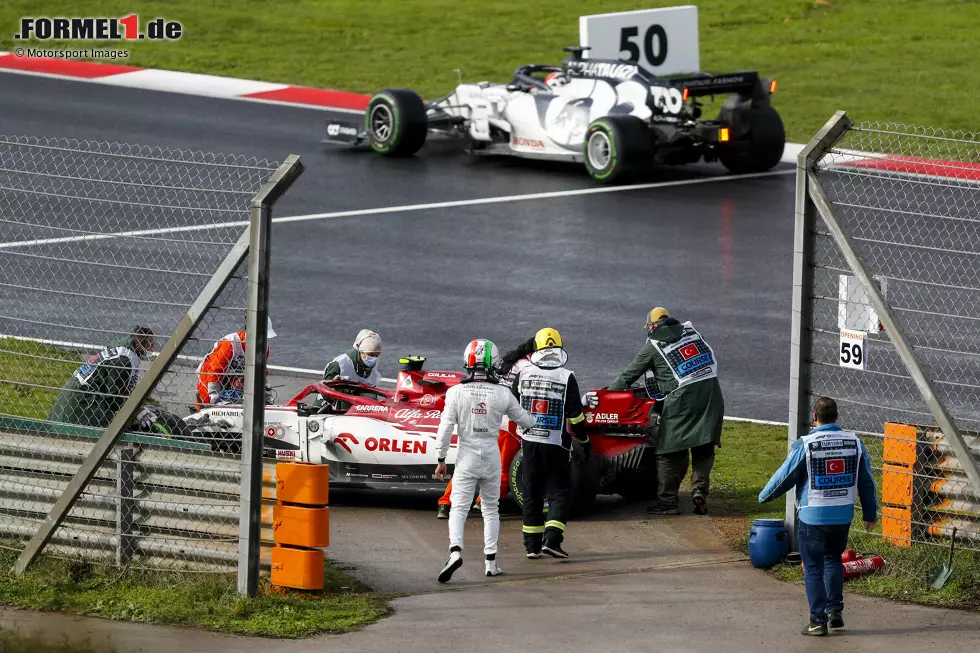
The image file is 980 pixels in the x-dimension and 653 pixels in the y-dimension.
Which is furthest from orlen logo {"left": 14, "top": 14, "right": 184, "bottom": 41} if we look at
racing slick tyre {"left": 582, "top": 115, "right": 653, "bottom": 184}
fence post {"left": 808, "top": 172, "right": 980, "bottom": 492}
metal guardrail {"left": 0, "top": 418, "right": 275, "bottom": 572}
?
fence post {"left": 808, "top": 172, "right": 980, "bottom": 492}

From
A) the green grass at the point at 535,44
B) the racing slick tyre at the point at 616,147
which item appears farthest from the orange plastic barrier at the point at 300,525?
the green grass at the point at 535,44

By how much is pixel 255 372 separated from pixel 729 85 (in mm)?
15536

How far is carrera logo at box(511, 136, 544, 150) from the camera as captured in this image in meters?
24.5

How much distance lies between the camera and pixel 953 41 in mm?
35938

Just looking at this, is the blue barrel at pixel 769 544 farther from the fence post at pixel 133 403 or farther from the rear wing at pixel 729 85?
the rear wing at pixel 729 85

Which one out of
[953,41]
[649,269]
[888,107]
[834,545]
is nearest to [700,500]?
[834,545]

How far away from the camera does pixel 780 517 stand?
11898mm

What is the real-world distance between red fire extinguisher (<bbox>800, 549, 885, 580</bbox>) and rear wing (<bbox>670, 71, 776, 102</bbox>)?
13796 mm

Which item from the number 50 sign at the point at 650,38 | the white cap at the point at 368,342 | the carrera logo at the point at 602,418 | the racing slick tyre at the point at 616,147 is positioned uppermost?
the number 50 sign at the point at 650,38

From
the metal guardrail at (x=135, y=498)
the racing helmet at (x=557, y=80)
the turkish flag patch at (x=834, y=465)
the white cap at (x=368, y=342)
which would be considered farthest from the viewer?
the racing helmet at (x=557, y=80)

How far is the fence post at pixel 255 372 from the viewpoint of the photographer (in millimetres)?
9328

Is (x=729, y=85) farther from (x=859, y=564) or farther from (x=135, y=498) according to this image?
(x=135, y=498)

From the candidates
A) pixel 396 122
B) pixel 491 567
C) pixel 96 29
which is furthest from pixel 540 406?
pixel 96 29

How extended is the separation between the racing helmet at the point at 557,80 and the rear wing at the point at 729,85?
1.73 m
